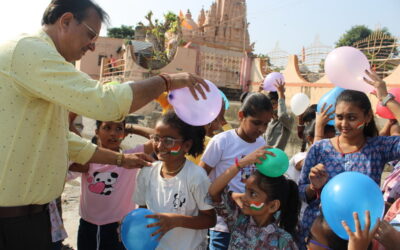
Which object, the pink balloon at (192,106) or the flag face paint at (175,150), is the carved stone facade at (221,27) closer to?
the pink balloon at (192,106)

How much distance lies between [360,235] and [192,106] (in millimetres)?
A: 1133

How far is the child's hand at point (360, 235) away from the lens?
1.36 meters

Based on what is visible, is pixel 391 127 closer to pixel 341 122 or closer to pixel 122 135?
pixel 341 122

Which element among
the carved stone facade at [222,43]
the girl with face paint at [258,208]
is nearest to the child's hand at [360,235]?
the girl with face paint at [258,208]

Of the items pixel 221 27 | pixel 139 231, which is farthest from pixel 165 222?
pixel 221 27

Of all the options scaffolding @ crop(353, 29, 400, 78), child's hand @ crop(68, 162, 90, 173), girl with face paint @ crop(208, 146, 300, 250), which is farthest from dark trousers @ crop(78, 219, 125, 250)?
scaffolding @ crop(353, 29, 400, 78)

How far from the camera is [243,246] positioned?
1.84m

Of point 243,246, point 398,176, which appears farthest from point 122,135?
point 398,176

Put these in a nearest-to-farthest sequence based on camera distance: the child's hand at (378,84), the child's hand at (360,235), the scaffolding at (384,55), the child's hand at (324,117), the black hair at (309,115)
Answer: the child's hand at (360,235), the child's hand at (378,84), the child's hand at (324,117), the black hair at (309,115), the scaffolding at (384,55)

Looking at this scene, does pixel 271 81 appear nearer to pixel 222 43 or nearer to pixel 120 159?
pixel 120 159

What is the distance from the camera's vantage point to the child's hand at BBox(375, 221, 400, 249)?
1.42 meters

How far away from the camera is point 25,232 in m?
1.64

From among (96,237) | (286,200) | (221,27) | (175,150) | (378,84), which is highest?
(221,27)

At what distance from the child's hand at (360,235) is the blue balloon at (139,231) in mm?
994
